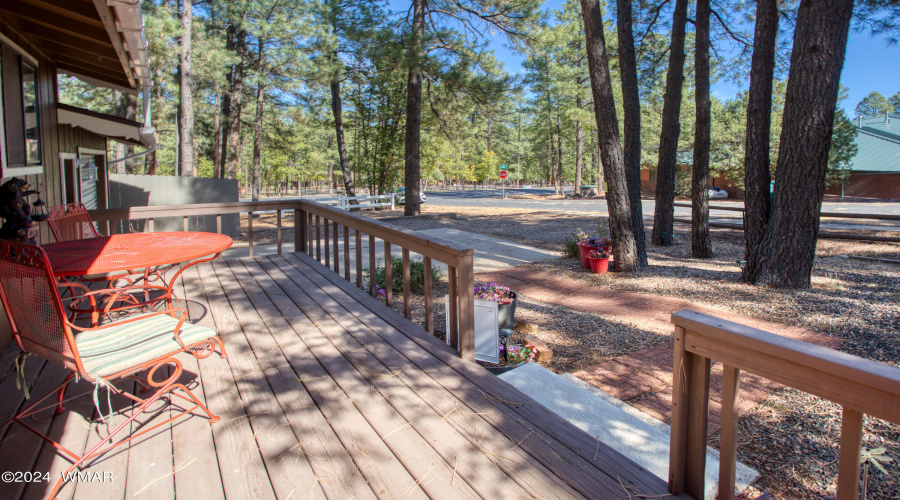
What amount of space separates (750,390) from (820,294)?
296 centimetres

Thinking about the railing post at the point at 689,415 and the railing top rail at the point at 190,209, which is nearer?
the railing post at the point at 689,415

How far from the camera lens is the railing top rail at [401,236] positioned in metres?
2.77

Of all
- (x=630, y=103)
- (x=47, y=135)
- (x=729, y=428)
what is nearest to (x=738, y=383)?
(x=729, y=428)

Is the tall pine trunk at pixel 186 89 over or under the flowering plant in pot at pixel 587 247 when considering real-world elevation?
over

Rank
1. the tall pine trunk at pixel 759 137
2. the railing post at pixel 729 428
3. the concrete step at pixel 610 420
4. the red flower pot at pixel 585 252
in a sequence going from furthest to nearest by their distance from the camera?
1. the red flower pot at pixel 585 252
2. the tall pine trunk at pixel 759 137
3. the concrete step at pixel 610 420
4. the railing post at pixel 729 428

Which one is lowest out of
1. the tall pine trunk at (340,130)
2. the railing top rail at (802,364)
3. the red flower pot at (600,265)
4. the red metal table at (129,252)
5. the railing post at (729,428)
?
the red flower pot at (600,265)

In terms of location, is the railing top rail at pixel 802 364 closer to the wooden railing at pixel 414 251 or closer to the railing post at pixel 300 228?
the wooden railing at pixel 414 251

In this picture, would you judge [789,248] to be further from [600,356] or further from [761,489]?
[761,489]

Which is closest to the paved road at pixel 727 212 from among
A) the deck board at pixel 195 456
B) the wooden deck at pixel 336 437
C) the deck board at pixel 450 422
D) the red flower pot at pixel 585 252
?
the red flower pot at pixel 585 252

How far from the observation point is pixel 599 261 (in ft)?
22.3

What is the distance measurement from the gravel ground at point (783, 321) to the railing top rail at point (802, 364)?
4.09ft

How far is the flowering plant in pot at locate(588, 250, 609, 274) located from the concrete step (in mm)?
3609

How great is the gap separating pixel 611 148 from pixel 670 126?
2328 mm

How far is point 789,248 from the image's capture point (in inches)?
217
